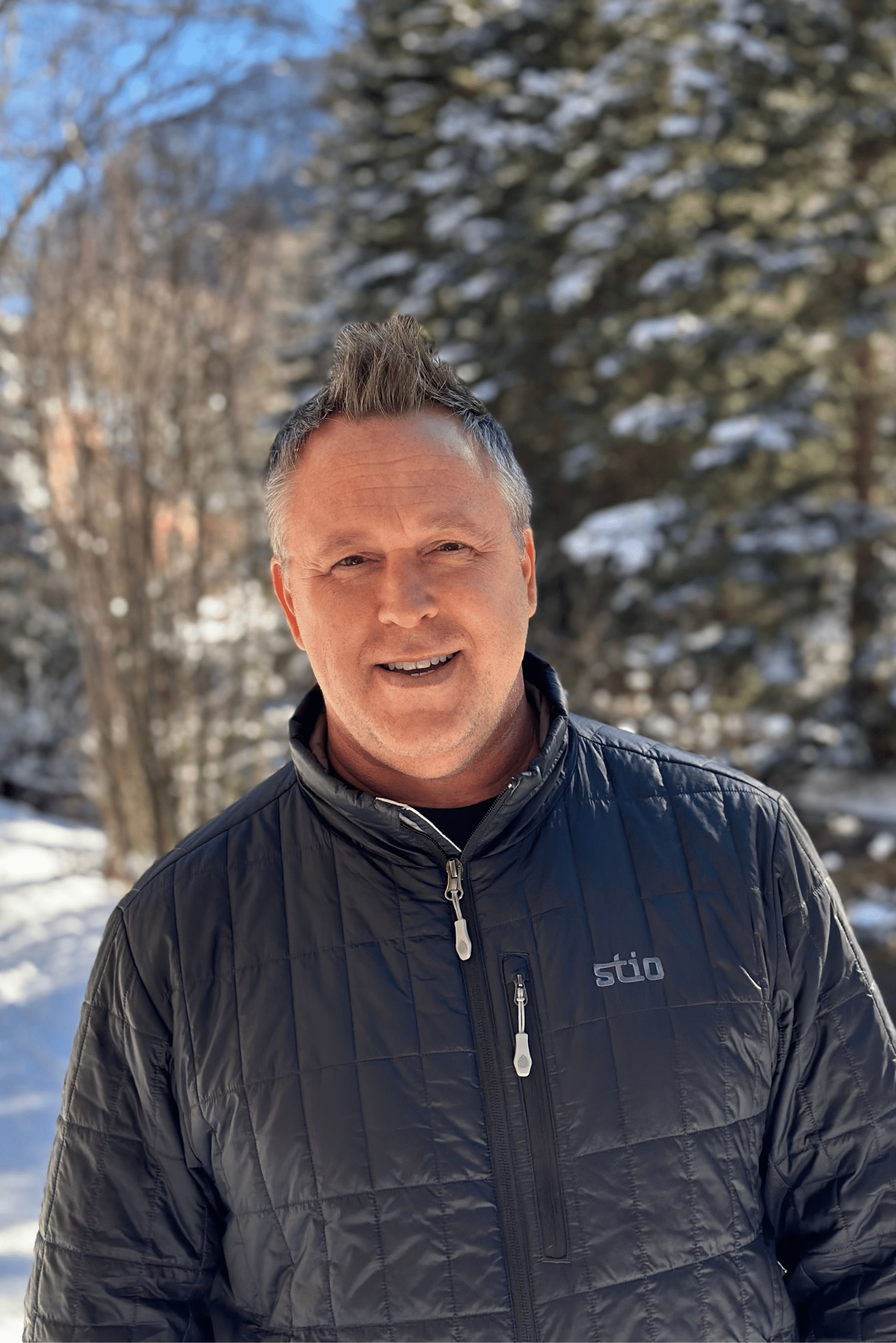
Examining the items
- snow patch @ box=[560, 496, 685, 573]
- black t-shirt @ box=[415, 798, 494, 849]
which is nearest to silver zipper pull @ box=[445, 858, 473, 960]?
black t-shirt @ box=[415, 798, 494, 849]

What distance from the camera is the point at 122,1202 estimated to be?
139 centimetres

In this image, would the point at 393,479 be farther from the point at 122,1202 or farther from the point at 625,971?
the point at 122,1202

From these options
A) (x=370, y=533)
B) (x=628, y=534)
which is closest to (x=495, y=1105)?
(x=370, y=533)

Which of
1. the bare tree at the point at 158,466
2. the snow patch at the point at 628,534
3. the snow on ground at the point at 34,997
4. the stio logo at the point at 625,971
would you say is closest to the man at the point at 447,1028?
the stio logo at the point at 625,971

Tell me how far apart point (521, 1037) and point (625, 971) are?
0.16 meters

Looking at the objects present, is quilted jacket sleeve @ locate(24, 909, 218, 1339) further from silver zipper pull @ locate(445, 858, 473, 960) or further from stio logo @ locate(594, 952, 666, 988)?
stio logo @ locate(594, 952, 666, 988)

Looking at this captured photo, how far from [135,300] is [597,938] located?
533 cm

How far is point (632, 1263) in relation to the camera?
1.36 m

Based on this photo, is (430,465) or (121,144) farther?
(121,144)

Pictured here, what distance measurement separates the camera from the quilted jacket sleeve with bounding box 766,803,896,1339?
1441 millimetres

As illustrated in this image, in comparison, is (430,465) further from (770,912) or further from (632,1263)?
(632,1263)

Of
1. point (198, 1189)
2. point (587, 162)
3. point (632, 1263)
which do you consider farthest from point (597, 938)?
point (587, 162)

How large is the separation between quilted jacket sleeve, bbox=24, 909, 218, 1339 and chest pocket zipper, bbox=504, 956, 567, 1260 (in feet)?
1.37

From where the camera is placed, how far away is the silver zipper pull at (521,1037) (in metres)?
1.38
